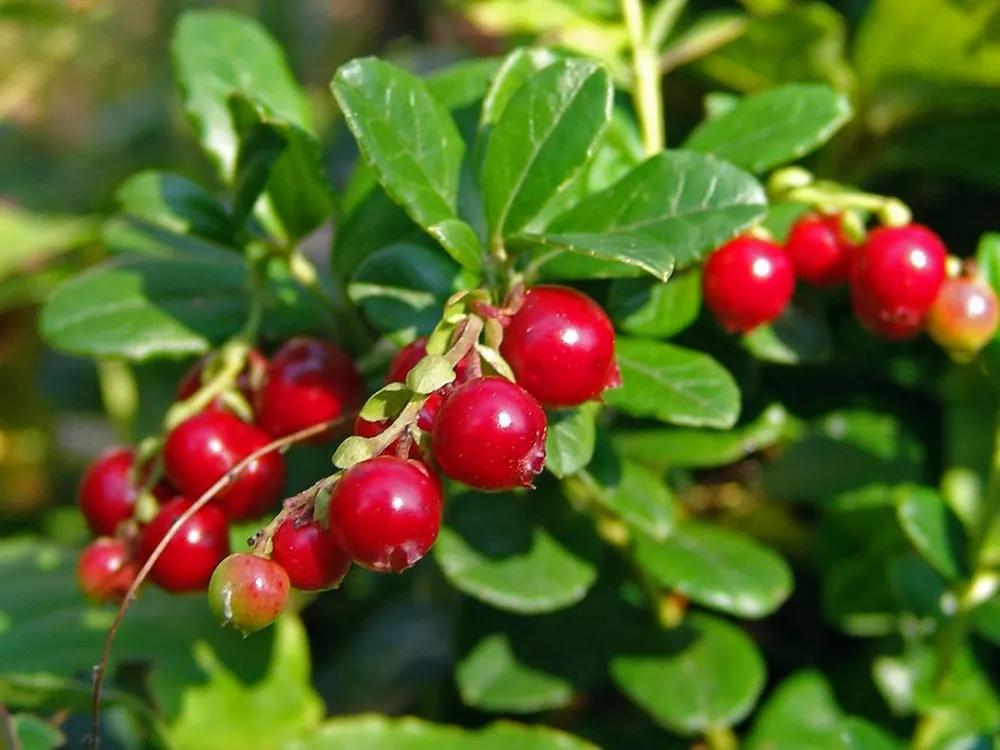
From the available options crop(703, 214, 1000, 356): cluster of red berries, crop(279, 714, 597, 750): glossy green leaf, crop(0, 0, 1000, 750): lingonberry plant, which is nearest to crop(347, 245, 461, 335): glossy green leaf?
crop(0, 0, 1000, 750): lingonberry plant

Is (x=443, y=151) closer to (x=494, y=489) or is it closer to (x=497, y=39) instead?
(x=494, y=489)

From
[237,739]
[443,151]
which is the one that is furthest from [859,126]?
[237,739]

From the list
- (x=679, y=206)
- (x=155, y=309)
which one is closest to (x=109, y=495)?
(x=155, y=309)

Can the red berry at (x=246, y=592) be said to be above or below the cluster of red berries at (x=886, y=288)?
above

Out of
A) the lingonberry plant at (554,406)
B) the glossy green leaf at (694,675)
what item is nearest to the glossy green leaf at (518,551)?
the lingonberry plant at (554,406)

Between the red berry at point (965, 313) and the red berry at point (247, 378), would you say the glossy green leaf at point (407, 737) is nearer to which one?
the red berry at point (247, 378)

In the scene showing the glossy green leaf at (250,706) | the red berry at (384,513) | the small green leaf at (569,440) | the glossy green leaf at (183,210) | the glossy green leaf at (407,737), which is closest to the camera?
the red berry at (384,513)

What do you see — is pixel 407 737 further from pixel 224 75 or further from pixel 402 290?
pixel 224 75
